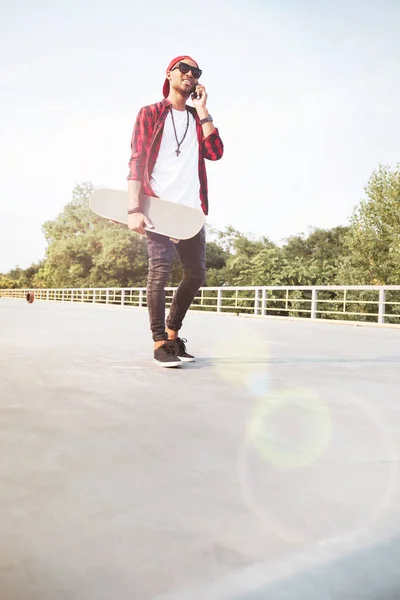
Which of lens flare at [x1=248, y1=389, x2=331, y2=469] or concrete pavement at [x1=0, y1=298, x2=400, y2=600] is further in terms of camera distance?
lens flare at [x1=248, y1=389, x2=331, y2=469]

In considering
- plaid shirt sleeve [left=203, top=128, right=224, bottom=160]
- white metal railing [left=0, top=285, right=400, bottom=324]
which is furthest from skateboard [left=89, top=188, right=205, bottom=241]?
white metal railing [left=0, top=285, right=400, bottom=324]

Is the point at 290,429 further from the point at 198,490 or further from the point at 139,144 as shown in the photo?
the point at 139,144

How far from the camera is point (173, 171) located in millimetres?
4387

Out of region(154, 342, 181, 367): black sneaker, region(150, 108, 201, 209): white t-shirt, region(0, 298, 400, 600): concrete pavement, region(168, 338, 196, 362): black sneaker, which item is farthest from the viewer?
region(168, 338, 196, 362): black sneaker

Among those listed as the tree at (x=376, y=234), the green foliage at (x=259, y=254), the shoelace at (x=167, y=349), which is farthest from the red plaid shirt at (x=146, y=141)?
the tree at (x=376, y=234)

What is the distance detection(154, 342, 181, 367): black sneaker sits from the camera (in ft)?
13.4

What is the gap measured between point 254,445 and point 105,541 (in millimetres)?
913

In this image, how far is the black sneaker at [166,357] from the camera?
4.10 meters

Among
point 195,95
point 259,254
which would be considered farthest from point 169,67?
point 259,254

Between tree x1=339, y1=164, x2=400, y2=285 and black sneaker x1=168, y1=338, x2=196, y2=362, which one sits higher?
tree x1=339, y1=164, x2=400, y2=285

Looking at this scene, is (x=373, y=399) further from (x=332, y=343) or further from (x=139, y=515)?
(x=332, y=343)

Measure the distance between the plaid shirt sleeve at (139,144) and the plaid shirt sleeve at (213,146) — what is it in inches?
16.4

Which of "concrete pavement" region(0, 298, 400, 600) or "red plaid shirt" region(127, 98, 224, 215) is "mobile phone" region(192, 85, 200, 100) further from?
"concrete pavement" region(0, 298, 400, 600)

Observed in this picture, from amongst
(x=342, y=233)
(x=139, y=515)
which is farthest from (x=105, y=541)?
(x=342, y=233)
